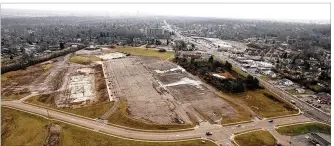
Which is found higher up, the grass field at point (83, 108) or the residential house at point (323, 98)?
the residential house at point (323, 98)

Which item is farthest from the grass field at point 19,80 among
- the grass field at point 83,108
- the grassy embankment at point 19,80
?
the grass field at point 83,108

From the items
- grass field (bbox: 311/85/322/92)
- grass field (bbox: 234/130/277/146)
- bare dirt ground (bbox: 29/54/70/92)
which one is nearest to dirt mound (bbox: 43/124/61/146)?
bare dirt ground (bbox: 29/54/70/92)

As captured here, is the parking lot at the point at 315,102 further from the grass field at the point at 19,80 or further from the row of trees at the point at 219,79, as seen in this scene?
the grass field at the point at 19,80

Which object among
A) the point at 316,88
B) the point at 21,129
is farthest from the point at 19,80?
the point at 316,88

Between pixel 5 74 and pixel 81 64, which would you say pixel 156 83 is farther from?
pixel 5 74

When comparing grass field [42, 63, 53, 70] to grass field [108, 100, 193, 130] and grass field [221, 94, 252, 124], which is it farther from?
grass field [221, 94, 252, 124]

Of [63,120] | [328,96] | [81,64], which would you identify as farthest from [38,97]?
[328,96]

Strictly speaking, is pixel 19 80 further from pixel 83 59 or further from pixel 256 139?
pixel 256 139
